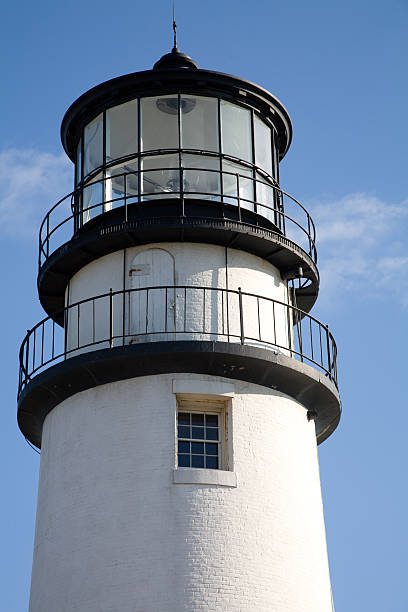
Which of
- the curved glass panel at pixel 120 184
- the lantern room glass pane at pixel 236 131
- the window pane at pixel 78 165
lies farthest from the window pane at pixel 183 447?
the window pane at pixel 78 165

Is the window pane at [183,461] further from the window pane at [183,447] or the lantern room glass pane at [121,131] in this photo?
the lantern room glass pane at [121,131]

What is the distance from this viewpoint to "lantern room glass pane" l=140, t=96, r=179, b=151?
24438 millimetres

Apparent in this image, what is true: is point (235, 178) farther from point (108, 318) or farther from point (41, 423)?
point (41, 423)

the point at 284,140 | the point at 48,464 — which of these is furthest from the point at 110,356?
the point at 284,140

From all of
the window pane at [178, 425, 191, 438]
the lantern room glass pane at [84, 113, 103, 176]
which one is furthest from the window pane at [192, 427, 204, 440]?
the lantern room glass pane at [84, 113, 103, 176]

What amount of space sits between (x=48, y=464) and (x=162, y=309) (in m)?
3.87

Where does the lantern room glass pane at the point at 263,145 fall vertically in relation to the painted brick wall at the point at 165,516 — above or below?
above

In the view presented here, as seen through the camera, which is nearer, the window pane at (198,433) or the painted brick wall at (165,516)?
the painted brick wall at (165,516)

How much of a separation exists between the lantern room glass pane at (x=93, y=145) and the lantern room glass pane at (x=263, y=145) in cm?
339

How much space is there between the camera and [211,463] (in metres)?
21.7

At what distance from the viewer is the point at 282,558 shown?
834 inches

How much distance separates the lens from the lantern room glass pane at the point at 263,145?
979 inches

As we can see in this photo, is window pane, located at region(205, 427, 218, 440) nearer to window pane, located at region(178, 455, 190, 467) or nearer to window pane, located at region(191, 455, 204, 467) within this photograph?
window pane, located at region(191, 455, 204, 467)

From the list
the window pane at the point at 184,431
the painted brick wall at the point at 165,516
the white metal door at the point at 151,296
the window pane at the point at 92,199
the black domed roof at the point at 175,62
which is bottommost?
the painted brick wall at the point at 165,516
